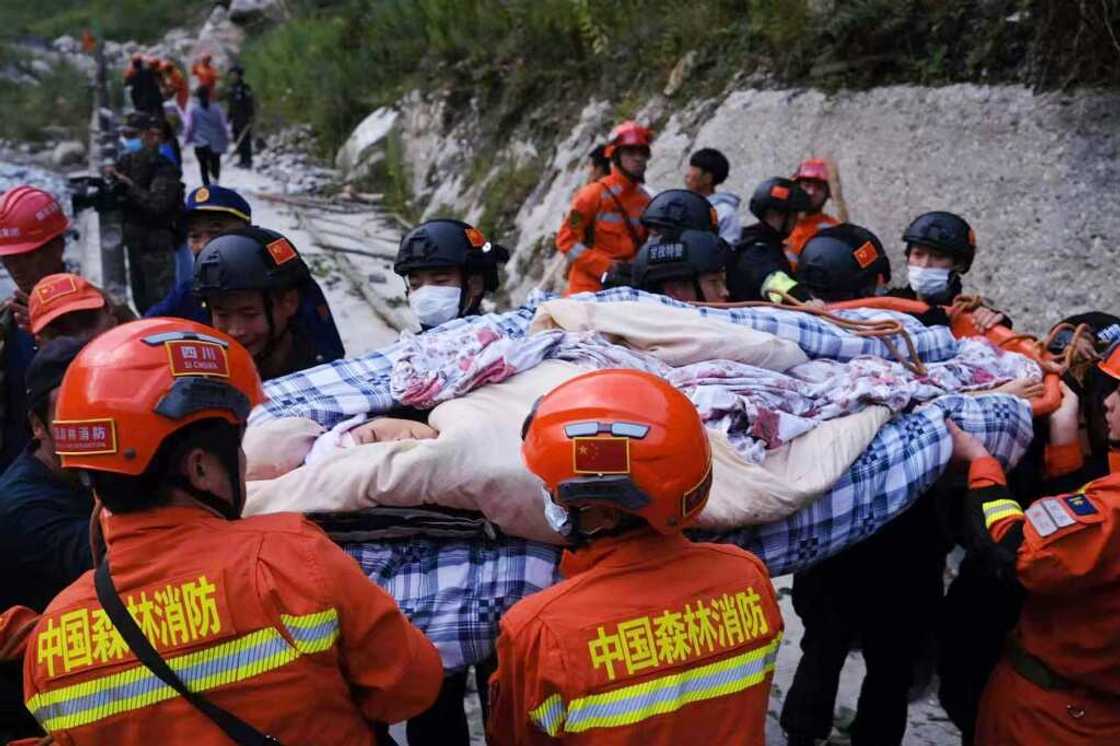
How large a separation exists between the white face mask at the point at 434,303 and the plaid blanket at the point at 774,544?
1103 mm

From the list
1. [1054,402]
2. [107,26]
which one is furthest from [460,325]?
[107,26]

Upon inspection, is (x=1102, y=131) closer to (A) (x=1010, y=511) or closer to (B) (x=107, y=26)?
(A) (x=1010, y=511)

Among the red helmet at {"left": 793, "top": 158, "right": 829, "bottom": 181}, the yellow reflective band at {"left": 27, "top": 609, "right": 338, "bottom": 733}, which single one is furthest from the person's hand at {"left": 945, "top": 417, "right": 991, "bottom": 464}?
the red helmet at {"left": 793, "top": 158, "right": 829, "bottom": 181}

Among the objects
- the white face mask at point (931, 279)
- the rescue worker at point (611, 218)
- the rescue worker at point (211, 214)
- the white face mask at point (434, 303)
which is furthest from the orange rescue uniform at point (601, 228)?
the white face mask at point (434, 303)

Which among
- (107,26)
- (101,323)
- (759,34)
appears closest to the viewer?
(101,323)

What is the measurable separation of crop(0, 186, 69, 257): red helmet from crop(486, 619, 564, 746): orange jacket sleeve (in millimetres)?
2802

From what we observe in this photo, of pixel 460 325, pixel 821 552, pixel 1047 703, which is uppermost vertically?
pixel 460 325

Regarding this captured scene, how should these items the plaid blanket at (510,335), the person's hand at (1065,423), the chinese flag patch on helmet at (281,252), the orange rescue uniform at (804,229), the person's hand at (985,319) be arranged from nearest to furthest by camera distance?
1. the plaid blanket at (510,335)
2. the person's hand at (1065,423)
3. the chinese flag patch on helmet at (281,252)
4. the person's hand at (985,319)
5. the orange rescue uniform at (804,229)

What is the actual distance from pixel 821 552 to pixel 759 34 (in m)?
6.79

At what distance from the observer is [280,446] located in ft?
7.41

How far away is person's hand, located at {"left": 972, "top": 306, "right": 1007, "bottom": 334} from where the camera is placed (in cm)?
360

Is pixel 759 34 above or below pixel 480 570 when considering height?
above

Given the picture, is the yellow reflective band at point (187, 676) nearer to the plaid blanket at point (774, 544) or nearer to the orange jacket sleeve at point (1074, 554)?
the plaid blanket at point (774, 544)

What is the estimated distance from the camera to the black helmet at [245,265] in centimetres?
302
